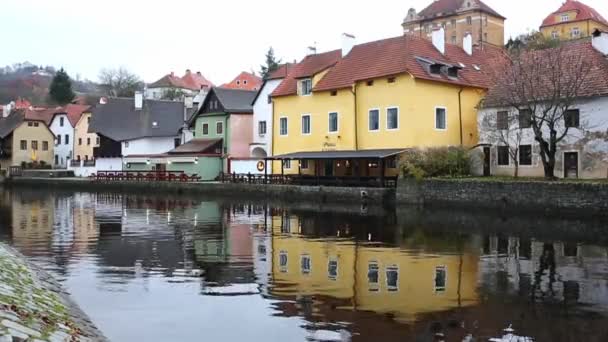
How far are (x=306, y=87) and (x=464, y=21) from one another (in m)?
53.2

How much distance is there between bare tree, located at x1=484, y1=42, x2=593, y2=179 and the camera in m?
31.7

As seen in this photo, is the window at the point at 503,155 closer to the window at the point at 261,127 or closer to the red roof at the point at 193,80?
the window at the point at 261,127

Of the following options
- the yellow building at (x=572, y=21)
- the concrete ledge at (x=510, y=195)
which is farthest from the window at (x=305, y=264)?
the yellow building at (x=572, y=21)

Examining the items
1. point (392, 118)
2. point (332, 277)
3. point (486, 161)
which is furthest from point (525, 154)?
point (332, 277)

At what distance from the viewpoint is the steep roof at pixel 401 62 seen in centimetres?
4028

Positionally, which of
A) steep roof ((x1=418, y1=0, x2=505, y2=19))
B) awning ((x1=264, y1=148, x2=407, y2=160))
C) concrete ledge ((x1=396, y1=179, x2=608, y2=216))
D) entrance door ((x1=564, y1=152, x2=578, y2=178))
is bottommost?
concrete ledge ((x1=396, y1=179, x2=608, y2=216))

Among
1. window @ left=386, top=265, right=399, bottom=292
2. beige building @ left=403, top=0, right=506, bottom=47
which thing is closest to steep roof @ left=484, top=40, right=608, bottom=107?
window @ left=386, top=265, right=399, bottom=292

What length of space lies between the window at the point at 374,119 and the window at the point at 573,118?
1171 cm

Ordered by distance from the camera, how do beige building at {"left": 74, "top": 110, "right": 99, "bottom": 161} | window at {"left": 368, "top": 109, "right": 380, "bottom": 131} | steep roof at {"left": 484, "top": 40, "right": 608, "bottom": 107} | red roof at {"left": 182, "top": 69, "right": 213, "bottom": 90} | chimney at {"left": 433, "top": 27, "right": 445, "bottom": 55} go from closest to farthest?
steep roof at {"left": 484, "top": 40, "right": 608, "bottom": 107}
window at {"left": 368, "top": 109, "right": 380, "bottom": 131}
chimney at {"left": 433, "top": 27, "right": 445, "bottom": 55}
beige building at {"left": 74, "top": 110, "right": 99, "bottom": 161}
red roof at {"left": 182, "top": 69, "right": 213, "bottom": 90}

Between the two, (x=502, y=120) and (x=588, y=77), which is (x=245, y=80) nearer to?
(x=502, y=120)

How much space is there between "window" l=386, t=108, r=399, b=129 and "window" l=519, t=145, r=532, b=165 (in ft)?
25.0

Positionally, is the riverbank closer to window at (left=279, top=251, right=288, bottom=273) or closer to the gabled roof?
window at (left=279, top=251, right=288, bottom=273)

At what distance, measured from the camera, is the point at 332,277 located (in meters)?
13.6

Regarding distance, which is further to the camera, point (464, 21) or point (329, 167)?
point (464, 21)
